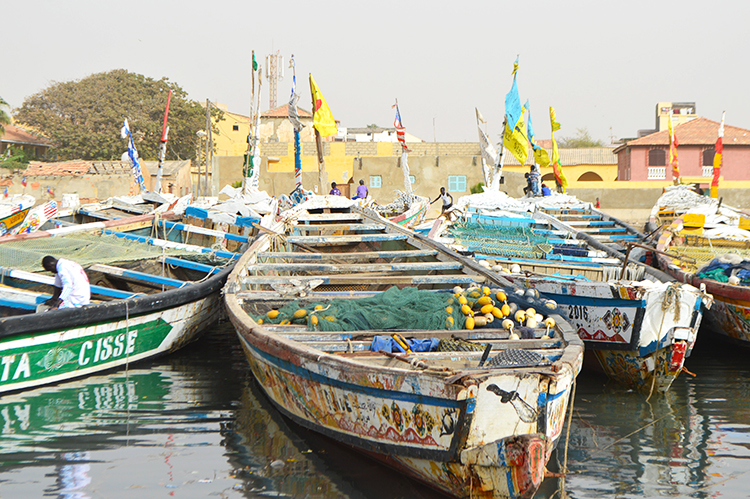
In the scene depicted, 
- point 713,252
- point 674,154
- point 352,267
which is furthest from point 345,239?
point 674,154

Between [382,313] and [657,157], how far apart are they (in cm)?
3205

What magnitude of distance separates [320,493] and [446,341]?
1.43m

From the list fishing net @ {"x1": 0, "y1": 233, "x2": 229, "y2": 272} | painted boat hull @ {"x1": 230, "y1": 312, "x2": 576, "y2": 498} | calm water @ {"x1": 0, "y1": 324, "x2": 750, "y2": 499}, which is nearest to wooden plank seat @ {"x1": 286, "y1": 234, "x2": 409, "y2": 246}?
fishing net @ {"x1": 0, "y1": 233, "x2": 229, "y2": 272}

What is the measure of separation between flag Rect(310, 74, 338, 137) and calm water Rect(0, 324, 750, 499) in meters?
9.19

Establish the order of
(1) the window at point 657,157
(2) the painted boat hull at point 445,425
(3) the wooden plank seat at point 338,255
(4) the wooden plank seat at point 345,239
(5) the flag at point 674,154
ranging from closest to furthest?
(2) the painted boat hull at point 445,425 → (3) the wooden plank seat at point 338,255 → (4) the wooden plank seat at point 345,239 → (5) the flag at point 674,154 → (1) the window at point 657,157

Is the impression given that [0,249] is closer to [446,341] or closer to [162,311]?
[162,311]

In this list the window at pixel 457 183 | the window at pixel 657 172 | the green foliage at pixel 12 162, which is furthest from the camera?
the window at pixel 657 172

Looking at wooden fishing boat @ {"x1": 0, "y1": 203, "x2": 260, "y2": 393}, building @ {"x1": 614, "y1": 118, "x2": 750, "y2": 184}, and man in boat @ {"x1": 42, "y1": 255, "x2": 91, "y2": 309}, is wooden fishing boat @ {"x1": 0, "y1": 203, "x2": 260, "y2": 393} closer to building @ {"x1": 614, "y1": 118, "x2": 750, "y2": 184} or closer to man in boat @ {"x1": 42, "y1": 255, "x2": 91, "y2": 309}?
man in boat @ {"x1": 42, "y1": 255, "x2": 91, "y2": 309}

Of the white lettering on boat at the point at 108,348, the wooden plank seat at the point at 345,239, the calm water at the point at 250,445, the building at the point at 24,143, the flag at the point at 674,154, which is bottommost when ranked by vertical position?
the calm water at the point at 250,445

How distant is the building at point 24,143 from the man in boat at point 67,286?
1287 inches

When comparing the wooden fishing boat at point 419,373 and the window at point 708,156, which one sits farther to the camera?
the window at point 708,156

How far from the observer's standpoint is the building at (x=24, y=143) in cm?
3541

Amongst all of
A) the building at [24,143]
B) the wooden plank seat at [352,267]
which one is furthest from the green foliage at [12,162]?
the wooden plank seat at [352,267]

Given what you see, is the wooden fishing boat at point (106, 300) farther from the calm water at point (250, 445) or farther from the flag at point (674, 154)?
the flag at point (674, 154)
